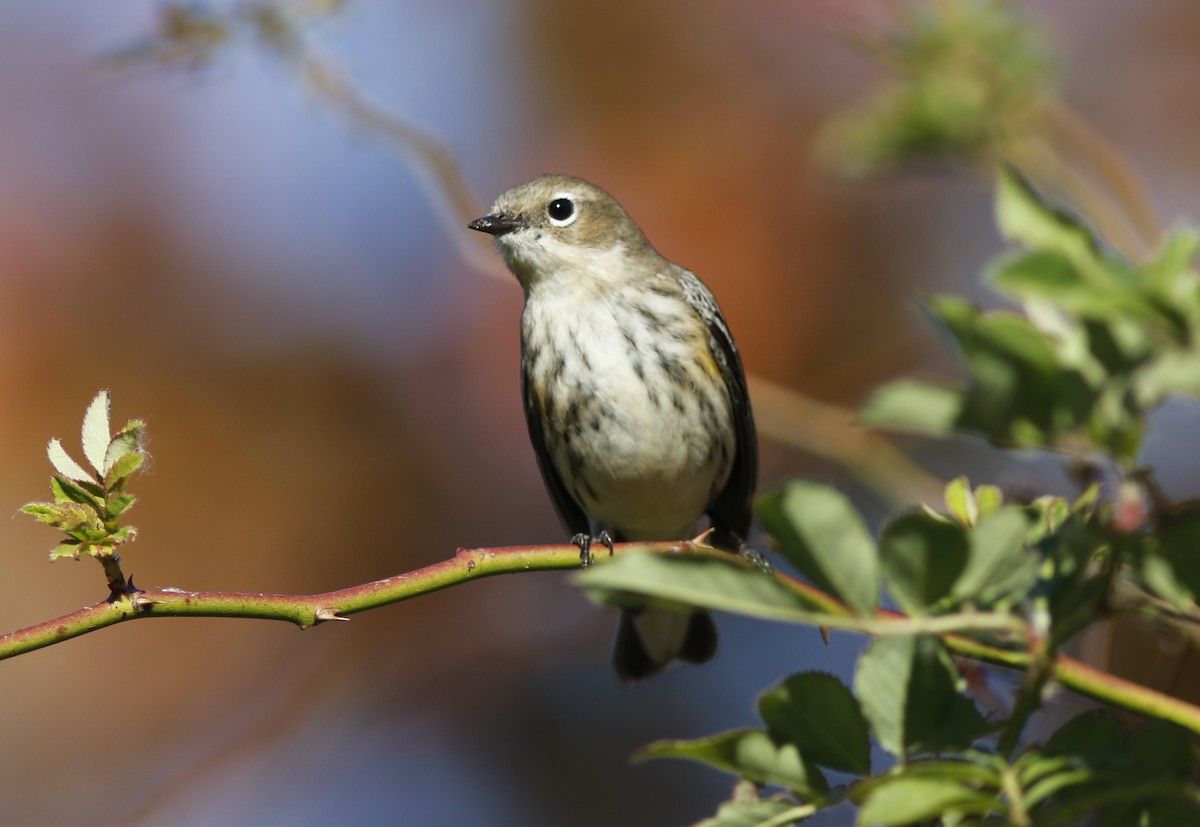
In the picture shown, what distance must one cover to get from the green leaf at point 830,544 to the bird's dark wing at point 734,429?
3.16 m

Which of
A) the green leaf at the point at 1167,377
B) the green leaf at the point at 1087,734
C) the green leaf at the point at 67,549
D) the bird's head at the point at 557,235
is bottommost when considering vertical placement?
the green leaf at the point at 1087,734

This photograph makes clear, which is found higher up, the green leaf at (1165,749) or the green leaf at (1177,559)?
the green leaf at (1177,559)

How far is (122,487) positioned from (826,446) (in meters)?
2.12

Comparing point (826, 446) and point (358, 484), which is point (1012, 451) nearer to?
point (826, 446)

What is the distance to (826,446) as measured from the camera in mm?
3301

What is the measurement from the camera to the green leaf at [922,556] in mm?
999

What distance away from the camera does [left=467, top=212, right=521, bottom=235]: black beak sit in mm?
4176

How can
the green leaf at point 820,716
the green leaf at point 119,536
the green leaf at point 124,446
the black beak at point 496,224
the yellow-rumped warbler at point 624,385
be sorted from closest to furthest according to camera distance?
1. the green leaf at point 820,716
2. the green leaf at point 124,446
3. the green leaf at point 119,536
4. the yellow-rumped warbler at point 624,385
5. the black beak at point 496,224

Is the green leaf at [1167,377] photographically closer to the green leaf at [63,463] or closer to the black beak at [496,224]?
the green leaf at [63,463]

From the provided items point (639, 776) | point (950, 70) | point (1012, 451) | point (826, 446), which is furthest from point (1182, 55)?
point (1012, 451)

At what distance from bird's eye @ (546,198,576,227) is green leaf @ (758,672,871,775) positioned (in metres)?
3.42

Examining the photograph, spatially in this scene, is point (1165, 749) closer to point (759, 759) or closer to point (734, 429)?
point (759, 759)

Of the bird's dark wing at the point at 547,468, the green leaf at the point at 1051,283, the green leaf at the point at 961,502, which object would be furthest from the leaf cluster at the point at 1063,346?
the bird's dark wing at the point at 547,468

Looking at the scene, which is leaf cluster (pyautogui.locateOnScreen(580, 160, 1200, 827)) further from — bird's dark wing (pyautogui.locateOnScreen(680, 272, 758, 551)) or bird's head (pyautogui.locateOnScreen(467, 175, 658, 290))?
bird's head (pyautogui.locateOnScreen(467, 175, 658, 290))
